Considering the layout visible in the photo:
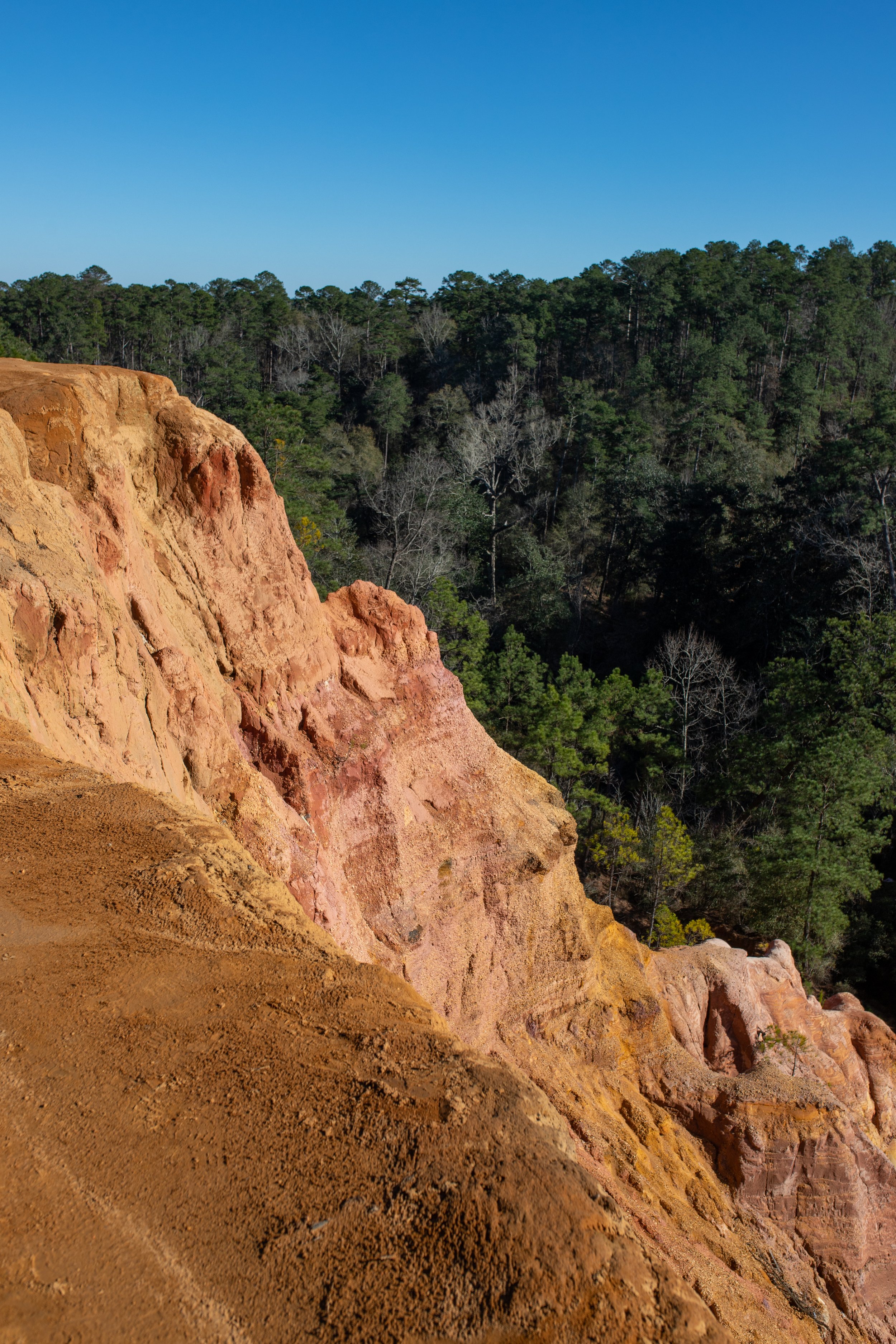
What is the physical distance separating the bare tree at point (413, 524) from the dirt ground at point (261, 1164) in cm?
2858

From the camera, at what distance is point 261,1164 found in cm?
363

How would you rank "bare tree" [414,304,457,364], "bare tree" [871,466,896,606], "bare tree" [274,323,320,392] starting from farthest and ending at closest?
"bare tree" [414,304,457,364], "bare tree" [274,323,320,392], "bare tree" [871,466,896,606]

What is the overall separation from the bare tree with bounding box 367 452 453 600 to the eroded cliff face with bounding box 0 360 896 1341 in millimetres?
20164

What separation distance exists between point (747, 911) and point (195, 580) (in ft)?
65.3

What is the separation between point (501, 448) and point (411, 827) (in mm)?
41631

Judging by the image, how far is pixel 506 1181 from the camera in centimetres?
363

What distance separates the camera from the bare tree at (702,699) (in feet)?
104

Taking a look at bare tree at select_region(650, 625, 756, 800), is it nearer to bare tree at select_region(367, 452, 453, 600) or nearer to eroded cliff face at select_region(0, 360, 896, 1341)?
bare tree at select_region(367, 452, 453, 600)

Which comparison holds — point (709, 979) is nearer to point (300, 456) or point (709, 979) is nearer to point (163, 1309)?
point (163, 1309)

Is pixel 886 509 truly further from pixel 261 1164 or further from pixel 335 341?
pixel 335 341

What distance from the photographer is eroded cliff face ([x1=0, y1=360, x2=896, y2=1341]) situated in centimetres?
905

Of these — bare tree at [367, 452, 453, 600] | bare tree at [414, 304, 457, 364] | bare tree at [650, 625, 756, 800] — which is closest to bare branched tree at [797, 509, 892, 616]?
bare tree at [650, 625, 756, 800]

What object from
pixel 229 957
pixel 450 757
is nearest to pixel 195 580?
pixel 450 757

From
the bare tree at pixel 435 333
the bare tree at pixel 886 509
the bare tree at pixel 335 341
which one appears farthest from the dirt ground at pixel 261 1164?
the bare tree at pixel 435 333
